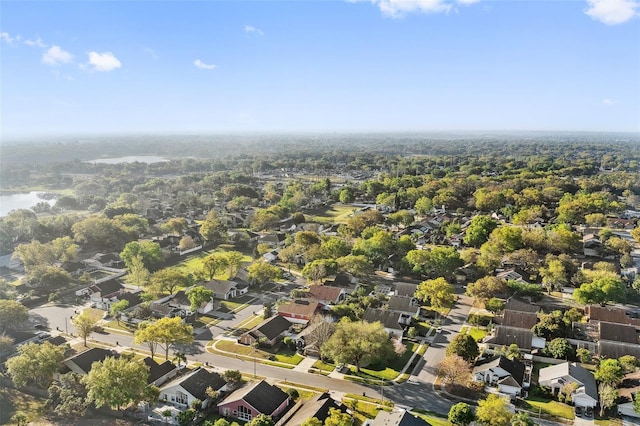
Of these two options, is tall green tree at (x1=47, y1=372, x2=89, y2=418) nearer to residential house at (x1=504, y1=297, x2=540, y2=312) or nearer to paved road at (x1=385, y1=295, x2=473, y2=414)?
paved road at (x1=385, y1=295, x2=473, y2=414)

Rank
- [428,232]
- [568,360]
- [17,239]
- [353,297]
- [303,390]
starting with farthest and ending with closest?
[428,232] → [17,239] → [353,297] → [568,360] → [303,390]

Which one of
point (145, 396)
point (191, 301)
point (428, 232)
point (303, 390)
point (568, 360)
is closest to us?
point (145, 396)

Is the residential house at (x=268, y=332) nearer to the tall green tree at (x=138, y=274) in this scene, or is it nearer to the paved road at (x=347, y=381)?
the paved road at (x=347, y=381)

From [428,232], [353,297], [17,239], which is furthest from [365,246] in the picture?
[17,239]

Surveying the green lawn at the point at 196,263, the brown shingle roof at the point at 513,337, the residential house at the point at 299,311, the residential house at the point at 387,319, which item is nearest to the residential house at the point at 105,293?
the green lawn at the point at 196,263

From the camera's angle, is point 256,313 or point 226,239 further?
point 226,239

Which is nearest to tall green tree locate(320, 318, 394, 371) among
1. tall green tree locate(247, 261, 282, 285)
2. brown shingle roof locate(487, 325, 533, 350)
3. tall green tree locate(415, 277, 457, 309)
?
brown shingle roof locate(487, 325, 533, 350)

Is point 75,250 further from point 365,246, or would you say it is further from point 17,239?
point 365,246
